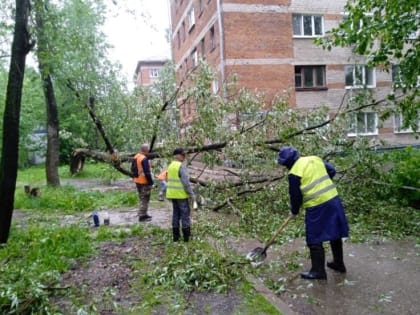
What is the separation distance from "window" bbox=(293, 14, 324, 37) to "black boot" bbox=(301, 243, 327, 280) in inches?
677

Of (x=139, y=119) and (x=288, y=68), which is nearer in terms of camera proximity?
(x=139, y=119)

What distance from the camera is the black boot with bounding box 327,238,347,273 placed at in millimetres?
4773

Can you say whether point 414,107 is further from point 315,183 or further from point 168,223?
point 168,223

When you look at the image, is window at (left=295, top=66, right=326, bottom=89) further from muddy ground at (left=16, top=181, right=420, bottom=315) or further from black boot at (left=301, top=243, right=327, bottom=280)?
black boot at (left=301, top=243, right=327, bottom=280)

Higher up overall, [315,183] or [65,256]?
[315,183]

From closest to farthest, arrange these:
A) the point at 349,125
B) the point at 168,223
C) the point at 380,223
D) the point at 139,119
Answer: the point at 380,223, the point at 168,223, the point at 349,125, the point at 139,119

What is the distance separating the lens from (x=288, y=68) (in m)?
19.6

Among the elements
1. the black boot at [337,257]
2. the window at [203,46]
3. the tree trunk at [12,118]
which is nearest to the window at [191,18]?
the window at [203,46]

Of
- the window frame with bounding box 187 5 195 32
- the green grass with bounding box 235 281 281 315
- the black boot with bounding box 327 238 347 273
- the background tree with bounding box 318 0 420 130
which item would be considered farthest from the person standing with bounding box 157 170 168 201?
the window frame with bounding box 187 5 195 32

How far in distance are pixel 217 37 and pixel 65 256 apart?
15.8 m

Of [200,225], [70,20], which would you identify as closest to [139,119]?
[70,20]

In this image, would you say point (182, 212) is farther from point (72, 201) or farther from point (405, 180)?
point (72, 201)

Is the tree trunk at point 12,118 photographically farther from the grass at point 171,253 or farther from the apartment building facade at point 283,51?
the apartment building facade at point 283,51

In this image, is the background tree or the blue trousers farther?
the background tree
